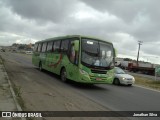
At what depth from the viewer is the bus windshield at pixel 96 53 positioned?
47.4ft

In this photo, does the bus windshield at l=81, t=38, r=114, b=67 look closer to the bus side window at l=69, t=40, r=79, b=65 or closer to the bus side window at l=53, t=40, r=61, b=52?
the bus side window at l=69, t=40, r=79, b=65

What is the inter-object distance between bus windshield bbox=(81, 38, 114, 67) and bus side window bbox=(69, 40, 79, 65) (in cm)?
39

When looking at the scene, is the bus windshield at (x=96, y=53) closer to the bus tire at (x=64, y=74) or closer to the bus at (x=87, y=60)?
the bus at (x=87, y=60)

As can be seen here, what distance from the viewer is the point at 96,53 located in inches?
578

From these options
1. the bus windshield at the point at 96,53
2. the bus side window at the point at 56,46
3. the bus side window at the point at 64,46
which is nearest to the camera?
the bus windshield at the point at 96,53

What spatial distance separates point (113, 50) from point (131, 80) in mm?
4502

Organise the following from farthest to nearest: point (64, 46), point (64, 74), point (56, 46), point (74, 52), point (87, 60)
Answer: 1. point (56, 46)
2. point (64, 46)
3. point (64, 74)
4. point (74, 52)
5. point (87, 60)

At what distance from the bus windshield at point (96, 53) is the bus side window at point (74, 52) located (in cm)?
Answer: 39

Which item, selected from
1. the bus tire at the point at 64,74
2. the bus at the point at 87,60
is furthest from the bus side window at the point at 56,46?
the bus tire at the point at 64,74

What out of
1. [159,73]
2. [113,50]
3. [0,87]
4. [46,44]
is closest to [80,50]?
[113,50]

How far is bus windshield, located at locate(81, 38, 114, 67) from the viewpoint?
14438 mm

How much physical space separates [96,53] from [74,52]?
1.31m

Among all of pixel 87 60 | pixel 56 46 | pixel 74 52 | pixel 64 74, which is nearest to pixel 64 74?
pixel 64 74

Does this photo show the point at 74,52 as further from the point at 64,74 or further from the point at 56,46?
the point at 56,46
